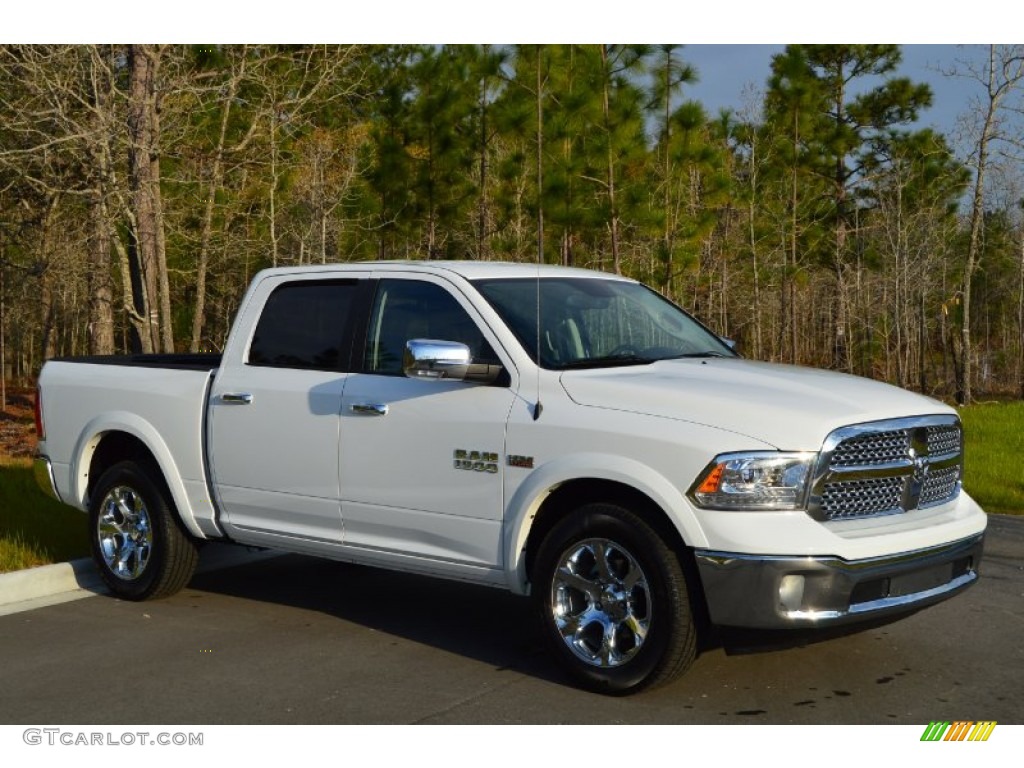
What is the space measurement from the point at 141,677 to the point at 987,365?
5434cm

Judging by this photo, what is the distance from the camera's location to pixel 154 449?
7344 millimetres

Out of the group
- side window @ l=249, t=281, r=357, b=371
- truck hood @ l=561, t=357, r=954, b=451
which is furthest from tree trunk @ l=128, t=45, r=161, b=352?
truck hood @ l=561, t=357, r=954, b=451

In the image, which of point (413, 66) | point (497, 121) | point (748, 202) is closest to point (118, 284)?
point (413, 66)

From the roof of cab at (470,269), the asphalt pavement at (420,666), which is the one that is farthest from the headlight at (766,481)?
the roof of cab at (470,269)

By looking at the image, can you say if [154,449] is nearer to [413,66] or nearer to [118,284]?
[413,66]

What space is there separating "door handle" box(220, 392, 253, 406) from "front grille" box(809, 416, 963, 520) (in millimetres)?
3244

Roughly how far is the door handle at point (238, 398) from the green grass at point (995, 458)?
23.8 ft

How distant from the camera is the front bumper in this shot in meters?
5.07

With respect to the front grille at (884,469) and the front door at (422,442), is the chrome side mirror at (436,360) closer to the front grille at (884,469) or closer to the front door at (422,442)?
the front door at (422,442)

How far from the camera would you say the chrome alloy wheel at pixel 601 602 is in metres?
5.45

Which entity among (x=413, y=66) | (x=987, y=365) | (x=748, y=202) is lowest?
A: (x=987, y=365)

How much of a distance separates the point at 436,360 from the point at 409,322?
0.73 meters
